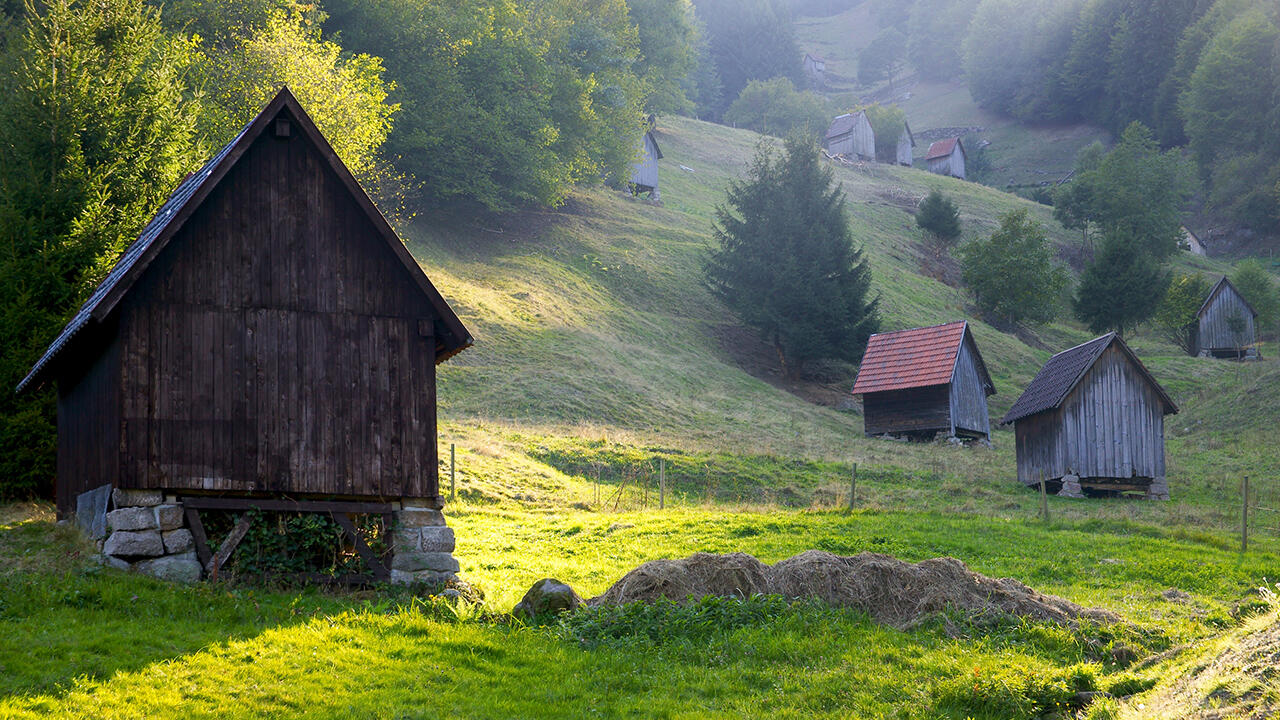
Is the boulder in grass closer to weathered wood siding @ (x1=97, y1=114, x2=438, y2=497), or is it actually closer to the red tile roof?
weathered wood siding @ (x1=97, y1=114, x2=438, y2=497)

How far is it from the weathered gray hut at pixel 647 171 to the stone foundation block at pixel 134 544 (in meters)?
60.1

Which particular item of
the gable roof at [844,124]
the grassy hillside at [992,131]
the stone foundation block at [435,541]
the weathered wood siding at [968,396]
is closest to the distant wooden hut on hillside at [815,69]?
the grassy hillside at [992,131]

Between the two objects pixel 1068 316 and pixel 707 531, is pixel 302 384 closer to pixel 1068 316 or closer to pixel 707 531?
pixel 707 531

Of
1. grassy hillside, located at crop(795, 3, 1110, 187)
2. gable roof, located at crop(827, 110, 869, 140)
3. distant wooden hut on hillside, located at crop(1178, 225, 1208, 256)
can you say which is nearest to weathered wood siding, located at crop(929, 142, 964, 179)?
grassy hillside, located at crop(795, 3, 1110, 187)

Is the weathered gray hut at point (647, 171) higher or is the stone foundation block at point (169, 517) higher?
the weathered gray hut at point (647, 171)

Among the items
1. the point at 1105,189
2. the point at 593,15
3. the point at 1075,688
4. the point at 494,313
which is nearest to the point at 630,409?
the point at 494,313

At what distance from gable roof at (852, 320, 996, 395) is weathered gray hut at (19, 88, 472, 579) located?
29.5 metres

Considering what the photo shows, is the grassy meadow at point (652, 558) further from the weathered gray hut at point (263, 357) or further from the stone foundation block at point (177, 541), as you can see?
the weathered gray hut at point (263, 357)

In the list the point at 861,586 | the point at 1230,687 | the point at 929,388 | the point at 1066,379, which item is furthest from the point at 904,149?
the point at 1230,687

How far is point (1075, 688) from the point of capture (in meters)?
10.3

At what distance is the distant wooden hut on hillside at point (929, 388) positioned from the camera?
4206 cm

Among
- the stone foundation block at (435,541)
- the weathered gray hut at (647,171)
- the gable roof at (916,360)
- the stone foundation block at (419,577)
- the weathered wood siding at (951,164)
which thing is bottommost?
the stone foundation block at (419,577)

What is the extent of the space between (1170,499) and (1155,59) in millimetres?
102993

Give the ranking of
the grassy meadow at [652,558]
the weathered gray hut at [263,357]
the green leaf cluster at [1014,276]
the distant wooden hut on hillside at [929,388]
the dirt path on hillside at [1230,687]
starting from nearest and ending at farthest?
the dirt path on hillside at [1230,687] < the grassy meadow at [652,558] < the weathered gray hut at [263,357] < the distant wooden hut on hillside at [929,388] < the green leaf cluster at [1014,276]
